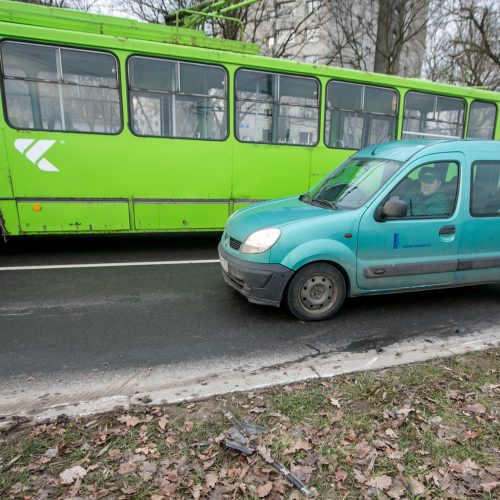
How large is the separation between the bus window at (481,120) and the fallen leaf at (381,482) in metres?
9.06

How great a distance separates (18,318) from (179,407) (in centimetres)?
260

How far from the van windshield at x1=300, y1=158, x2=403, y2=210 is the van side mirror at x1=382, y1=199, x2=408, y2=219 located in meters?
0.25

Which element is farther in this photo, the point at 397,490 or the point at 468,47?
the point at 468,47

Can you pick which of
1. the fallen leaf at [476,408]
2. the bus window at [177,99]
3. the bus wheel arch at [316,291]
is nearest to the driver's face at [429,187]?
the bus wheel arch at [316,291]

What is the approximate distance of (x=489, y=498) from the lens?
7.16 ft

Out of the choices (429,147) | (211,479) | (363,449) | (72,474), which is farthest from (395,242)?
(72,474)

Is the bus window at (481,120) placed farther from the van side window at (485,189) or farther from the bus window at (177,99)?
the bus window at (177,99)

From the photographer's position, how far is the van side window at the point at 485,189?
4.81 metres

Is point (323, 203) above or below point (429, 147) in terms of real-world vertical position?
below

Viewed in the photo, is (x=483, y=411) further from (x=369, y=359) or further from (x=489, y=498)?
(x=369, y=359)

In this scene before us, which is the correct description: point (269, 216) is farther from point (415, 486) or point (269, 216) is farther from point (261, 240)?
point (415, 486)

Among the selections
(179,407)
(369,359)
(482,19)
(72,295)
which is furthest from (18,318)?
(482,19)

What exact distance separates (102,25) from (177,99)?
5.35ft

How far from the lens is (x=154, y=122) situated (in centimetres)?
691
